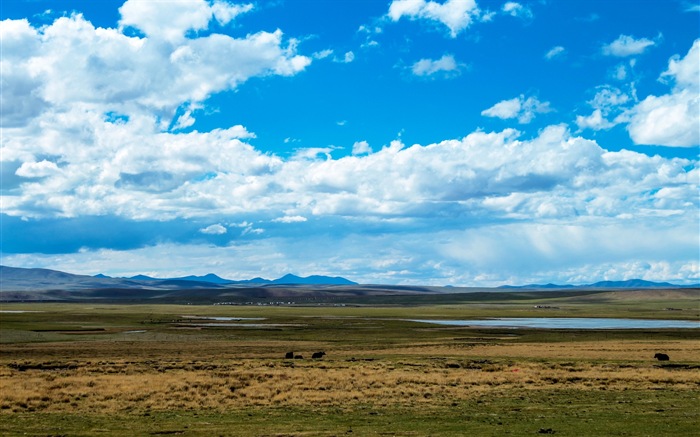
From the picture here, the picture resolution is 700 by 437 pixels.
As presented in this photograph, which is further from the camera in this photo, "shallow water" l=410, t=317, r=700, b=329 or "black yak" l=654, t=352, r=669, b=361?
"shallow water" l=410, t=317, r=700, b=329

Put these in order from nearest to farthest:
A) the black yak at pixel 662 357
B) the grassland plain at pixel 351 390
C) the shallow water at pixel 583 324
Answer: the grassland plain at pixel 351 390 < the black yak at pixel 662 357 < the shallow water at pixel 583 324

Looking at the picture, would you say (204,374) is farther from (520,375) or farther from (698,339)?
(698,339)

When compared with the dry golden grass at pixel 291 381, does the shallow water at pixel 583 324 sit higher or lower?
lower

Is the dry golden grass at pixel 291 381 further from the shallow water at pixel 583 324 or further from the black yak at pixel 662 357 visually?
the shallow water at pixel 583 324

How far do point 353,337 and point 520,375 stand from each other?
43.7 m

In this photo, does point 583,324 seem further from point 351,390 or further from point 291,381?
point 351,390

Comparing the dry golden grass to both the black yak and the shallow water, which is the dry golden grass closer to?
the black yak

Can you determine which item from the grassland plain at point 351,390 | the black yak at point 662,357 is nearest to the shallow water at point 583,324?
the grassland plain at point 351,390


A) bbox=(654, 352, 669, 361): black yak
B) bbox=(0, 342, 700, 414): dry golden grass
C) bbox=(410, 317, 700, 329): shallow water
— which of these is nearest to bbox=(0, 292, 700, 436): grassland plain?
bbox=(0, 342, 700, 414): dry golden grass

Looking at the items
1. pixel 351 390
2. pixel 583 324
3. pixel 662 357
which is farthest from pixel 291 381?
pixel 583 324

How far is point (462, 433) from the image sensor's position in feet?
83.9

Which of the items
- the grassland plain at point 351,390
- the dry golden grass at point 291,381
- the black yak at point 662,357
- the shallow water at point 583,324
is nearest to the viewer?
the grassland plain at point 351,390

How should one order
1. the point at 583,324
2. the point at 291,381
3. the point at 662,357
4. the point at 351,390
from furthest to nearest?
the point at 583,324, the point at 662,357, the point at 291,381, the point at 351,390

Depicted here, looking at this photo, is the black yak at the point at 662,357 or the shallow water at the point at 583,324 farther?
the shallow water at the point at 583,324
